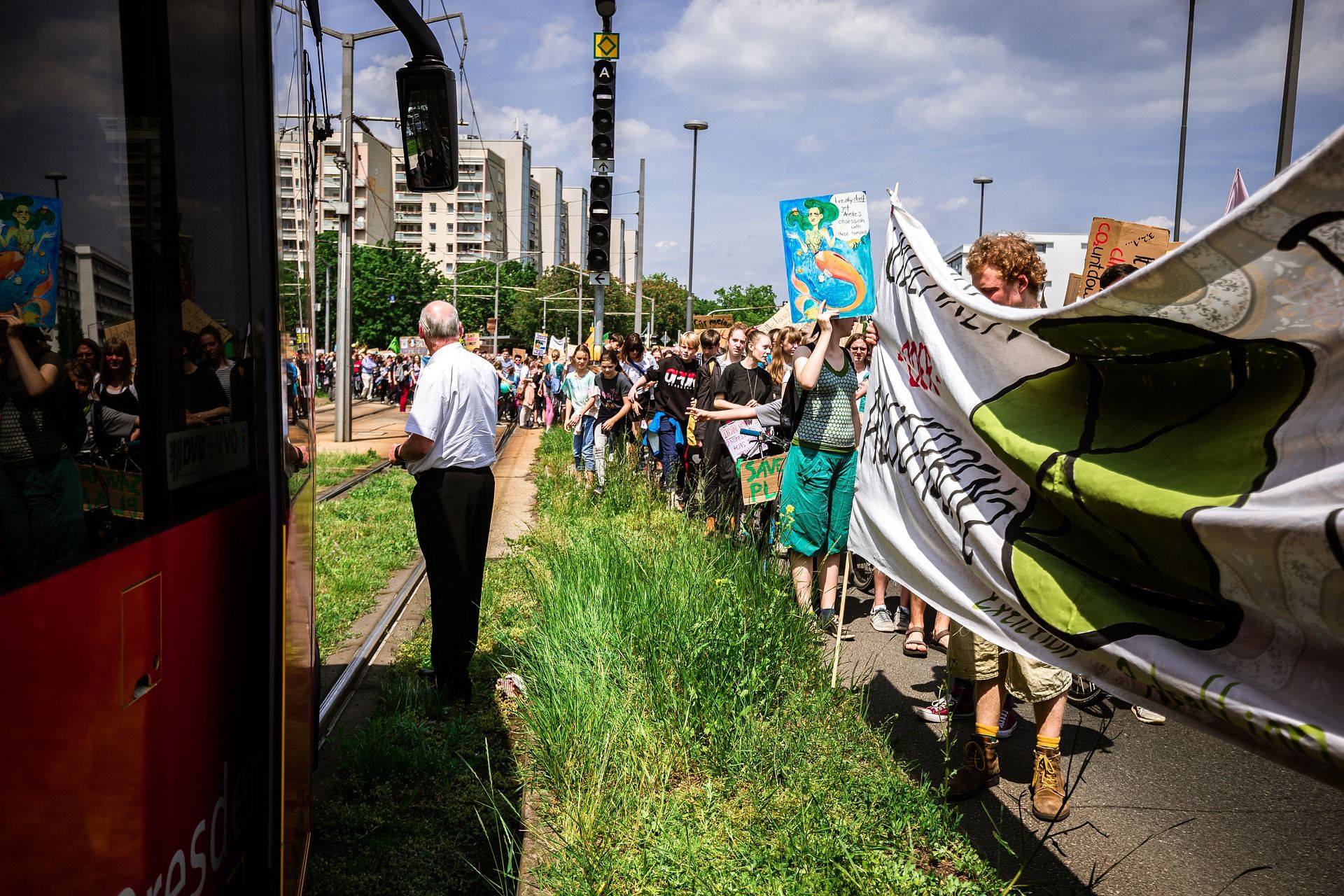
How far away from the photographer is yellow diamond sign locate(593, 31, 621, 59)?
950cm

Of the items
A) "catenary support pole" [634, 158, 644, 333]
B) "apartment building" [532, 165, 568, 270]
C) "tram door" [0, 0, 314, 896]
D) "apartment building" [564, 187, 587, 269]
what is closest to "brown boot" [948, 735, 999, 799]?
"tram door" [0, 0, 314, 896]

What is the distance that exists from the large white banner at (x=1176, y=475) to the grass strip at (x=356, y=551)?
2889mm

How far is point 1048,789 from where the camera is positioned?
4133 mm

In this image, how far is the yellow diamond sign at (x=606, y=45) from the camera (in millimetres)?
9500

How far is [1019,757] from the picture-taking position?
4848mm

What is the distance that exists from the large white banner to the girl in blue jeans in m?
10.1

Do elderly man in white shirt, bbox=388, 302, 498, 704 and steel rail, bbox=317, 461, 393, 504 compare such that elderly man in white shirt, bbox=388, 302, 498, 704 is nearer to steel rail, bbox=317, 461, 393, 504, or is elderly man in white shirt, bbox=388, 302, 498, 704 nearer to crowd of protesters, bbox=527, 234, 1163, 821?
crowd of protesters, bbox=527, 234, 1163, 821

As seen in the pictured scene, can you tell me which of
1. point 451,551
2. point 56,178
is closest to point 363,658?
point 451,551

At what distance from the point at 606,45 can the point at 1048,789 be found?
297 inches

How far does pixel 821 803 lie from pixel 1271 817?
185cm

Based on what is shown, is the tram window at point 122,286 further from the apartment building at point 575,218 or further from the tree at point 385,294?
the apartment building at point 575,218

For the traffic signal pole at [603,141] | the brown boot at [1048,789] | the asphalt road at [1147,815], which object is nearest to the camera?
the asphalt road at [1147,815]

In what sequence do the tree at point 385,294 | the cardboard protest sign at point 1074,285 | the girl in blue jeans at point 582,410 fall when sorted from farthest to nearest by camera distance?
the tree at point 385,294, the girl in blue jeans at point 582,410, the cardboard protest sign at point 1074,285

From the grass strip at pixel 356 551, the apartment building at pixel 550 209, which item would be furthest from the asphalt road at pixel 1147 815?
the apartment building at pixel 550 209
